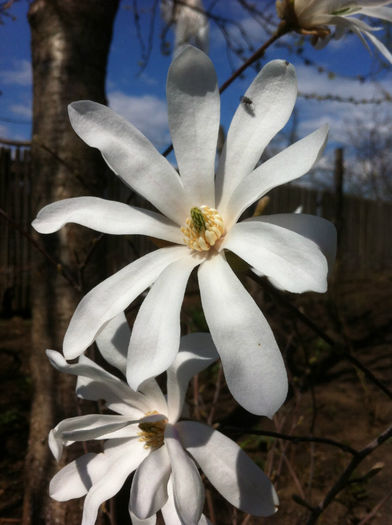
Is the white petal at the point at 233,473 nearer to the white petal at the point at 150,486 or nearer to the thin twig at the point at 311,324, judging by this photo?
the white petal at the point at 150,486

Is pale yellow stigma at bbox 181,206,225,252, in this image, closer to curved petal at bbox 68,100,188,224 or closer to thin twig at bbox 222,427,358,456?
curved petal at bbox 68,100,188,224

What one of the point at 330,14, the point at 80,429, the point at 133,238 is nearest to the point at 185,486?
the point at 80,429

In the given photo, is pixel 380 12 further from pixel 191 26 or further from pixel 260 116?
pixel 191 26

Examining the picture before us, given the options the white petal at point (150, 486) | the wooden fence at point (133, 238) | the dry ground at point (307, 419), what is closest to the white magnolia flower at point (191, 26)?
the wooden fence at point (133, 238)

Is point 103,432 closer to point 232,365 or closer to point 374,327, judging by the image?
point 232,365

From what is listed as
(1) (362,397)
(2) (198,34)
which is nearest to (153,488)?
(2) (198,34)

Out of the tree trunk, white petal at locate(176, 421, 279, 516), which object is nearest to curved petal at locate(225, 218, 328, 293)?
white petal at locate(176, 421, 279, 516)
